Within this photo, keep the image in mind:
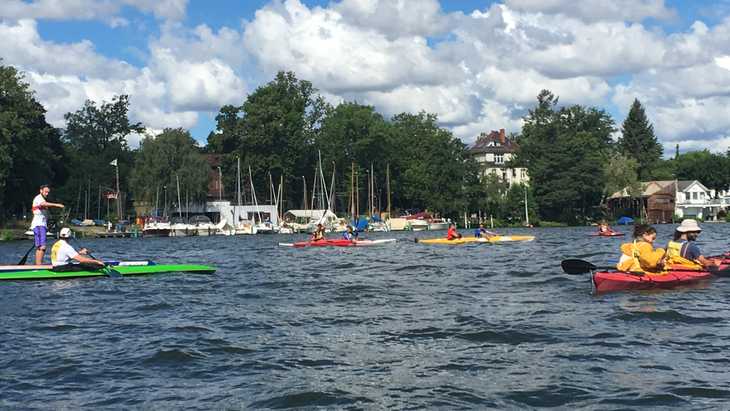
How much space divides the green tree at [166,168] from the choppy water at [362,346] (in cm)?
6405

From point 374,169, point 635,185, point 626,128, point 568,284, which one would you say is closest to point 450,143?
point 374,169

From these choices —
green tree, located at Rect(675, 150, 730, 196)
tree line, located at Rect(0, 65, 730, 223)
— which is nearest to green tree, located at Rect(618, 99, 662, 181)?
green tree, located at Rect(675, 150, 730, 196)

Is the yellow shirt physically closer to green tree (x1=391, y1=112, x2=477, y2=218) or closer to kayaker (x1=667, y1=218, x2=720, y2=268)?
kayaker (x1=667, y1=218, x2=720, y2=268)

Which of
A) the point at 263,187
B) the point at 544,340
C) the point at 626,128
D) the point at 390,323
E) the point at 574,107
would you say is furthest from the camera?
the point at 626,128

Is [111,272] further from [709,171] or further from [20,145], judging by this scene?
[709,171]

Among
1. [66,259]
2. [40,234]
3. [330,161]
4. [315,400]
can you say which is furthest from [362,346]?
[330,161]

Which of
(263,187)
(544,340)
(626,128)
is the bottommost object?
(544,340)

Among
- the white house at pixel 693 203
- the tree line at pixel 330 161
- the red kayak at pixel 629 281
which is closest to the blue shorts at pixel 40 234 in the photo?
the red kayak at pixel 629 281

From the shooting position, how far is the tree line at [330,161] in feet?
285

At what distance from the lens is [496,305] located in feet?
55.5

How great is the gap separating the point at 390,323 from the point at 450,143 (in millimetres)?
88428

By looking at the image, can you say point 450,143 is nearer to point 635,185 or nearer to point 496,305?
point 635,185

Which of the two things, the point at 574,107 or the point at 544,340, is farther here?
the point at 574,107

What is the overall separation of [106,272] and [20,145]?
5000 centimetres
